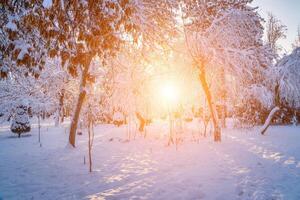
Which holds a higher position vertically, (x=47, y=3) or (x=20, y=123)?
(x=47, y=3)

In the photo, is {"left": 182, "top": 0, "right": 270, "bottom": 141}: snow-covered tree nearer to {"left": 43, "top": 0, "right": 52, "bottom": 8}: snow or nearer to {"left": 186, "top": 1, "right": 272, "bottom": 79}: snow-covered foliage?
{"left": 186, "top": 1, "right": 272, "bottom": 79}: snow-covered foliage

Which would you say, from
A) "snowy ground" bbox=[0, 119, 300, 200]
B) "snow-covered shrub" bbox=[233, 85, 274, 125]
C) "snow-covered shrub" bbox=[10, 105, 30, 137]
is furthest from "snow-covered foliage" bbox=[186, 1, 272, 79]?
"snow-covered shrub" bbox=[10, 105, 30, 137]

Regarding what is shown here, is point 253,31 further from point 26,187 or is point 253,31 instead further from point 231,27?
point 26,187

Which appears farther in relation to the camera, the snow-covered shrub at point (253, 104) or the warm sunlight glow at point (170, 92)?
the snow-covered shrub at point (253, 104)

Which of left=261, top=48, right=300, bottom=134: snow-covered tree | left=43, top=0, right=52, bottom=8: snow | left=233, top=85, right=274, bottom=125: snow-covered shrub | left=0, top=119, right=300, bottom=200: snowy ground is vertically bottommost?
left=0, top=119, right=300, bottom=200: snowy ground

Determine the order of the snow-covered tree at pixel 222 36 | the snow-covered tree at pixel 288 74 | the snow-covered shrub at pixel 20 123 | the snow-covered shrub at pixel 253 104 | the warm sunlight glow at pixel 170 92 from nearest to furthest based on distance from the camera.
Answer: the snow-covered tree at pixel 222 36, the warm sunlight glow at pixel 170 92, the snow-covered tree at pixel 288 74, the snow-covered shrub at pixel 20 123, the snow-covered shrub at pixel 253 104

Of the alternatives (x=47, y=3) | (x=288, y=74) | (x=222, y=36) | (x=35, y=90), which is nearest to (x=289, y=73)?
(x=288, y=74)

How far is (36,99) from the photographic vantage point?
23797mm

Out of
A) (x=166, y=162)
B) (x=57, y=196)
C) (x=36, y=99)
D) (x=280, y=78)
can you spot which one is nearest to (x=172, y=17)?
(x=166, y=162)

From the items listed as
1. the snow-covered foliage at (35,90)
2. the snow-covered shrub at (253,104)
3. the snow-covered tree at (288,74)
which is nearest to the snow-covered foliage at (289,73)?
the snow-covered tree at (288,74)

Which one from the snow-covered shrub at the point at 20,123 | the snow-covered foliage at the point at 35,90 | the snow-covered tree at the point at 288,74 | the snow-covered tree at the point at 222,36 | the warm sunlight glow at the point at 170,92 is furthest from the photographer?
the snow-covered shrub at the point at 20,123

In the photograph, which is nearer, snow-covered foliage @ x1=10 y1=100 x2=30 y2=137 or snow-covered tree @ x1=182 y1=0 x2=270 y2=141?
snow-covered tree @ x1=182 y1=0 x2=270 y2=141

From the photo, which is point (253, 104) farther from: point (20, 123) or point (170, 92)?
point (20, 123)

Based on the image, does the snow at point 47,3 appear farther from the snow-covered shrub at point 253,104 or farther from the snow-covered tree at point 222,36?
the snow-covered shrub at point 253,104
